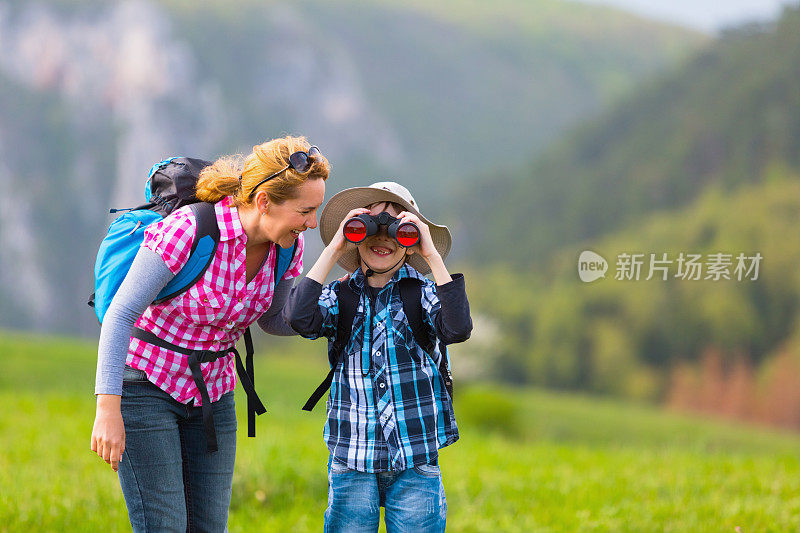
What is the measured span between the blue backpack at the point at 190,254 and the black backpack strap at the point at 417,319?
486 mm

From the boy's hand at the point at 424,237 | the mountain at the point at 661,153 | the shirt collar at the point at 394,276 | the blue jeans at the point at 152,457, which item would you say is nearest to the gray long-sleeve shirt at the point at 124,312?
the blue jeans at the point at 152,457

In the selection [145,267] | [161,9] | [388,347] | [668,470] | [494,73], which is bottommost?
[668,470]

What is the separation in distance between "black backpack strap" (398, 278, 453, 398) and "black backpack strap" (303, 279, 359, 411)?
0.20 m

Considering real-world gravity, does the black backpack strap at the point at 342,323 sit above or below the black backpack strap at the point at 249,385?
Answer: above

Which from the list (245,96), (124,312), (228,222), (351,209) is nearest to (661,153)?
(245,96)

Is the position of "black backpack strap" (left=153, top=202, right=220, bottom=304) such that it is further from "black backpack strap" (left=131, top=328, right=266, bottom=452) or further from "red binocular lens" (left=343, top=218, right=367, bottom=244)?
"red binocular lens" (left=343, top=218, right=367, bottom=244)

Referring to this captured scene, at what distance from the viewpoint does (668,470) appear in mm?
7125

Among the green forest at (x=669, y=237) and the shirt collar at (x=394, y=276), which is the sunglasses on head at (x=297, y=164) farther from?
the green forest at (x=669, y=237)

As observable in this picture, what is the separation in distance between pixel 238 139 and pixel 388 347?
3457cm

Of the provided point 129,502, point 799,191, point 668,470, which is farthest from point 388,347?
point 799,191

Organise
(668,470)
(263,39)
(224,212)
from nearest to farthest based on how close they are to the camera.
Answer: (224,212) < (668,470) < (263,39)

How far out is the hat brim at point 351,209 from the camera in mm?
3000

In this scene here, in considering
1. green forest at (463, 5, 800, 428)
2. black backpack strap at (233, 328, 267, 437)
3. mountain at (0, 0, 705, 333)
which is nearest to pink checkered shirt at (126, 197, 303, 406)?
black backpack strap at (233, 328, 267, 437)

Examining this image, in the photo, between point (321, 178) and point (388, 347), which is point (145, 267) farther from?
point (388, 347)
